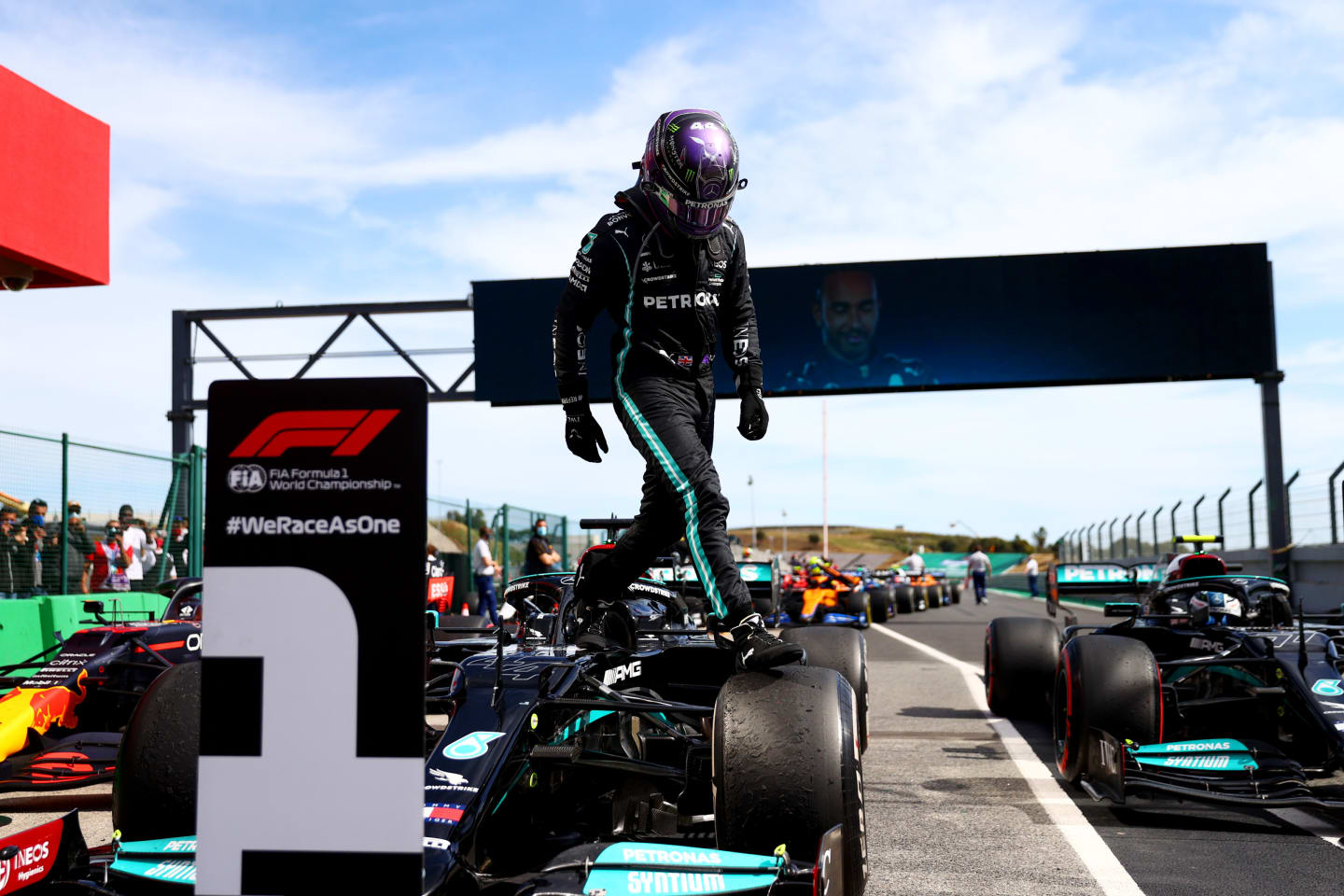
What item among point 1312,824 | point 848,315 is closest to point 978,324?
point 848,315

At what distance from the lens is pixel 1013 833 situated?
14.8ft

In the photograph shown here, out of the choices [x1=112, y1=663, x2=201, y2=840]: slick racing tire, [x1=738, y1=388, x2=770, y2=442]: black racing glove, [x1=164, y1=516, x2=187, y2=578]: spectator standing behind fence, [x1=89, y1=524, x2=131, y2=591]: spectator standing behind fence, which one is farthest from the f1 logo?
[x1=164, y1=516, x2=187, y2=578]: spectator standing behind fence

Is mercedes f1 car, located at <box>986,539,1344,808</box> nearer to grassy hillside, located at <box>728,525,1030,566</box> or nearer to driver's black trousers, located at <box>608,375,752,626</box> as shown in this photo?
driver's black trousers, located at <box>608,375,752,626</box>

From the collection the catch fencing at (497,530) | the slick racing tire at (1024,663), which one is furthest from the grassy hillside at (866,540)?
the slick racing tire at (1024,663)

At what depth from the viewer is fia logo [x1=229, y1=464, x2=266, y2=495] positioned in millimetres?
1840

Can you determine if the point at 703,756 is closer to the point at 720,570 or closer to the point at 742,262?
the point at 720,570

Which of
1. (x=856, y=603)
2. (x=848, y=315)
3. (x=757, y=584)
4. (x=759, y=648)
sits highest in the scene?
(x=848, y=315)

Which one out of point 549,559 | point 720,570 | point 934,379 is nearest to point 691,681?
point 720,570

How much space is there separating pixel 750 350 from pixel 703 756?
4.04 ft

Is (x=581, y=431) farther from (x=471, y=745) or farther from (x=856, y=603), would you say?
(x=856, y=603)

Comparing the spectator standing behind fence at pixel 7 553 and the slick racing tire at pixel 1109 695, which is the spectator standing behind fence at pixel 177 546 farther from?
the slick racing tire at pixel 1109 695

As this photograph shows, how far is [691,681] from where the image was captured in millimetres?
4035

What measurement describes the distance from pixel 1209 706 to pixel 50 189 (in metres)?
8.73

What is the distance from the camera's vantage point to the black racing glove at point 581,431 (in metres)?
3.71
